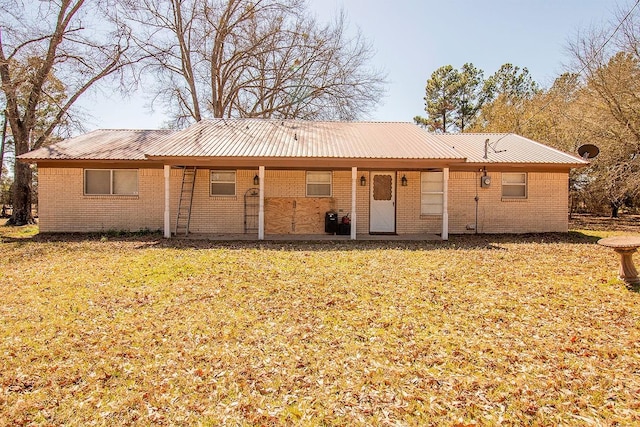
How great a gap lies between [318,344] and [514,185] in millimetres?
11715

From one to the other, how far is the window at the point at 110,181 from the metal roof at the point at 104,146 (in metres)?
0.60

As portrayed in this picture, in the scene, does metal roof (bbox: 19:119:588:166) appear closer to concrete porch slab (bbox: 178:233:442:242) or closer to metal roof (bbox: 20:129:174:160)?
metal roof (bbox: 20:129:174:160)

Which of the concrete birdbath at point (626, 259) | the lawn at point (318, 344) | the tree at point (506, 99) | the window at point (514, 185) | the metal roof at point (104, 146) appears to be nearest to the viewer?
the lawn at point (318, 344)

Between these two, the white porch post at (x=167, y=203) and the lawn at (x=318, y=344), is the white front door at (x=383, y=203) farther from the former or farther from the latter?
the white porch post at (x=167, y=203)

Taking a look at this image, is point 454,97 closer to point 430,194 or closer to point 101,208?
point 430,194

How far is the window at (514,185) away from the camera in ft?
42.8

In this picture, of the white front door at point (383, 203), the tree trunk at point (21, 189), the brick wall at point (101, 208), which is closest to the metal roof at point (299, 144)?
the brick wall at point (101, 208)

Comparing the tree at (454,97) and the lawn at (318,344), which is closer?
the lawn at (318,344)

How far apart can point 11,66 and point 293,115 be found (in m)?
14.0

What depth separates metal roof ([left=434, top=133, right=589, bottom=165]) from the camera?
12.5 m

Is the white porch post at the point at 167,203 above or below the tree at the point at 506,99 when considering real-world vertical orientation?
below

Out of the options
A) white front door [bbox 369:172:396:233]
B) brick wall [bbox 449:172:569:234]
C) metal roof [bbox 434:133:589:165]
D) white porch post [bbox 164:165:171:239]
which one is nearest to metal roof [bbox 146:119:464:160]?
white porch post [bbox 164:165:171:239]

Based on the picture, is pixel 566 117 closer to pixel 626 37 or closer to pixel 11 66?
pixel 626 37

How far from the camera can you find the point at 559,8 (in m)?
11.7
